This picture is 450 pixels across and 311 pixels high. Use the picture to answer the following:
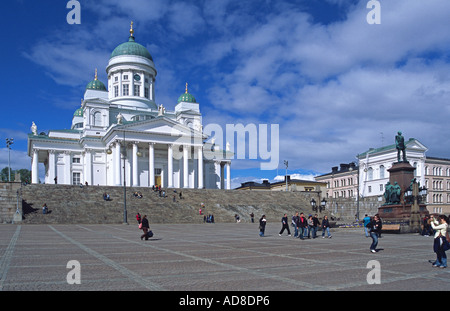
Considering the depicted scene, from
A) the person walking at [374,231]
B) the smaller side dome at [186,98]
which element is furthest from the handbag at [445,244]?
the smaller side dome at [186,98]

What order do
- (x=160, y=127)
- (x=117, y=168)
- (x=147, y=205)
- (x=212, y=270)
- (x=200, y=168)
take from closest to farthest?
1. (x=212, y=270)
2. (x=147, y=205)
3. (x=117, y=168)
4. (x=160, y=127)
5. (x=200, y=168)

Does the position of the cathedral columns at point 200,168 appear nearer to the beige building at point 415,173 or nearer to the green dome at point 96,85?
the green dome at point 96,85

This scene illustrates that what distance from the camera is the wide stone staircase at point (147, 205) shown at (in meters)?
40.7

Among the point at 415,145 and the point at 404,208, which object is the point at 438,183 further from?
the point at 404,208

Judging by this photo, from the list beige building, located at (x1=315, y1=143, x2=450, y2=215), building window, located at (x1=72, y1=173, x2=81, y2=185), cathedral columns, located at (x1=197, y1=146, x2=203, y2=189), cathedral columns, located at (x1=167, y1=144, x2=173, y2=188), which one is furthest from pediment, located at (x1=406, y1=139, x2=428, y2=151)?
building window, located at (x1=72, y1=173, x2=81, y2=185)

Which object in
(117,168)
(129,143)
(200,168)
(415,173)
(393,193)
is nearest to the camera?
(393,193)

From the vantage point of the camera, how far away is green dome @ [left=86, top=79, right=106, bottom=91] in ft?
262

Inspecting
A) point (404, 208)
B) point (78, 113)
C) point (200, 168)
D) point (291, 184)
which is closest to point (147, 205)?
point (200, 168)

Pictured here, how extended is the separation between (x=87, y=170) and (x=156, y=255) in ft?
194

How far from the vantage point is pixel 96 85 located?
80.2 m

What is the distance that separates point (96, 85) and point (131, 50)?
1006 cm

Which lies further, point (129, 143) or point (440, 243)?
point (129, 143)

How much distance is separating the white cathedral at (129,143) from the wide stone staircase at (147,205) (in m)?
11.3
